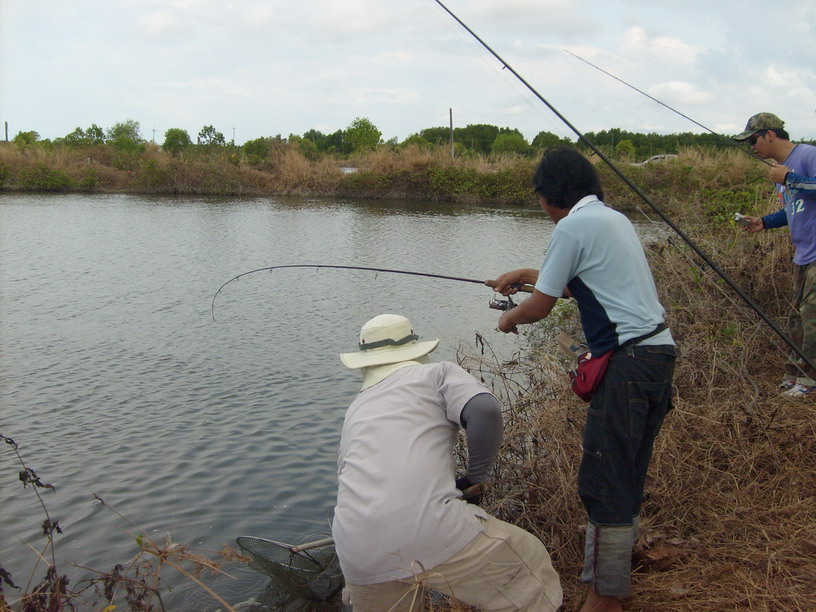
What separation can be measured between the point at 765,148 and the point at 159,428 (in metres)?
5.94

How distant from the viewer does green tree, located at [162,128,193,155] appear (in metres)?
48.8

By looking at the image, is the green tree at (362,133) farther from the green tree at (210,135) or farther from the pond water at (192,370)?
the pond water at (192,370)

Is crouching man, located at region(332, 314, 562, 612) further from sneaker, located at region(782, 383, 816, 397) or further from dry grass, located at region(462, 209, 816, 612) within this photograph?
sneaker, located at region(782, 383, 816, 397)

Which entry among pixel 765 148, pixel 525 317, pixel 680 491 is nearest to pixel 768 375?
pixel 765 148

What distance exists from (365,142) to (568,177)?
66266 millimetres

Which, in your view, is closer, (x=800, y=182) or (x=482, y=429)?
(x=482, y=429)

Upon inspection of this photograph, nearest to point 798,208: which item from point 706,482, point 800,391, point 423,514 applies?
point 800,391

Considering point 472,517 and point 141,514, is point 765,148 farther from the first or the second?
point 141,514

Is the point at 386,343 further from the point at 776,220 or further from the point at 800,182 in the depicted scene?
the point at 776,220

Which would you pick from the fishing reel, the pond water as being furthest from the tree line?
the fishing reel

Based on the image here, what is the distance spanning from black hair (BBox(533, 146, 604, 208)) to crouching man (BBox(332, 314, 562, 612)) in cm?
90

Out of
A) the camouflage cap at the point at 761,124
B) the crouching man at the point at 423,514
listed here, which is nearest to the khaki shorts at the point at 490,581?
the crouching man at the point at 423,514

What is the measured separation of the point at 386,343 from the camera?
10.9 feet

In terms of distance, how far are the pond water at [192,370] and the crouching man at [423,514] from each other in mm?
1875
